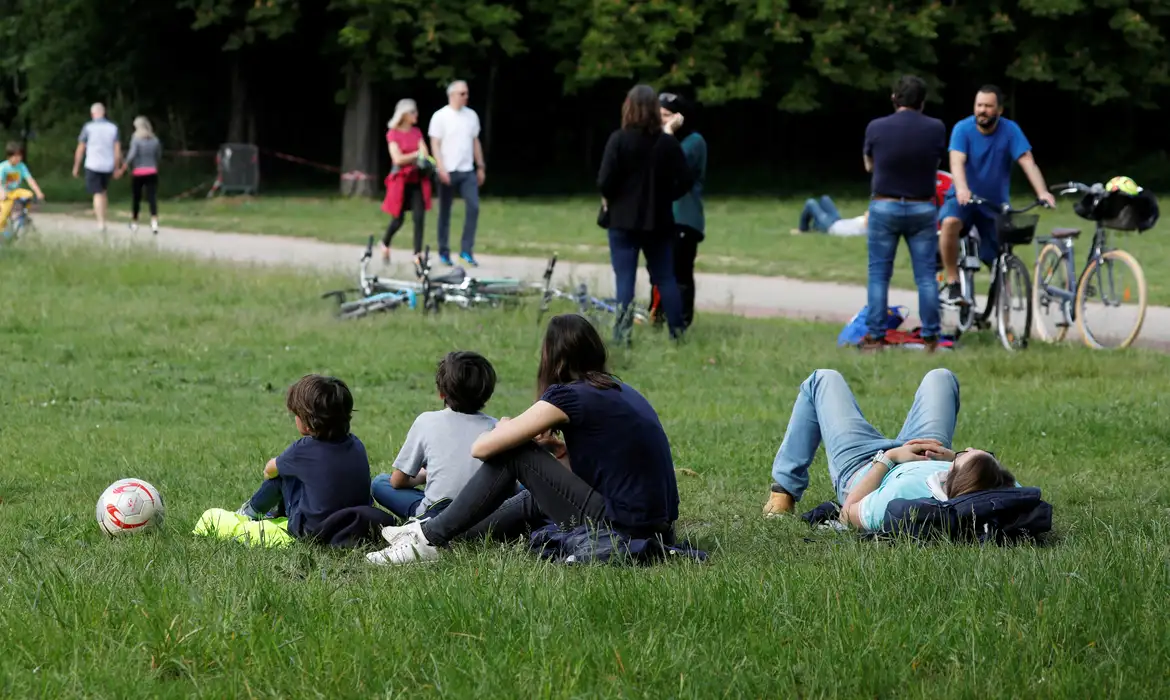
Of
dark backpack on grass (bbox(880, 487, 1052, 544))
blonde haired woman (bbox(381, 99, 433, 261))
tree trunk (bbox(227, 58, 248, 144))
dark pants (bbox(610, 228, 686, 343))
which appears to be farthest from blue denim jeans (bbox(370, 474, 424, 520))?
tree trunk (bbox(227, 58, 248, 144))

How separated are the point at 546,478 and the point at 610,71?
99.3ft

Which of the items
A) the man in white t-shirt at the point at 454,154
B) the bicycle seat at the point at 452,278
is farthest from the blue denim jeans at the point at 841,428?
the man in white t-shirt at the point at 454,154

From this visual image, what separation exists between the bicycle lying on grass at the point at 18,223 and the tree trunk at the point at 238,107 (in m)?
16.2

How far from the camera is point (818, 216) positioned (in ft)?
83.6

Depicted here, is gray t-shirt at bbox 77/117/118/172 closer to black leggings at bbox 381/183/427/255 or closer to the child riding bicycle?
the child riding bicycle

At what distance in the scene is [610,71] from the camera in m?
35.9

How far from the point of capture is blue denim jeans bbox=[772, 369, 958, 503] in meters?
7.13

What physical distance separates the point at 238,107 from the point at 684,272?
29.2 meters

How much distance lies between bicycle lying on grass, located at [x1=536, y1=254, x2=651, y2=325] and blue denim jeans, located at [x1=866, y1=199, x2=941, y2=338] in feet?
6.55

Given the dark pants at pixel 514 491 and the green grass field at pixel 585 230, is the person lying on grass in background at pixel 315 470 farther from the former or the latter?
the green grass field at pixel 585 230

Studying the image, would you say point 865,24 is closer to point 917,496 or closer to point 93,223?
point 93,223

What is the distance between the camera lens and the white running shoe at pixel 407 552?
6.19m

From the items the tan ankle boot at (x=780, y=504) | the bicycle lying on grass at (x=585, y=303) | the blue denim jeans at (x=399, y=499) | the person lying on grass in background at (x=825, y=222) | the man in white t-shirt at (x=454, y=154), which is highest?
the man in white t-shirt at (x=454, y=154)

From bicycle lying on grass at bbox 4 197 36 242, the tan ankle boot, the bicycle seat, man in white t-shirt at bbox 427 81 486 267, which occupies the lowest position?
bicycle lying on grass at bbox 4 197 36 242
